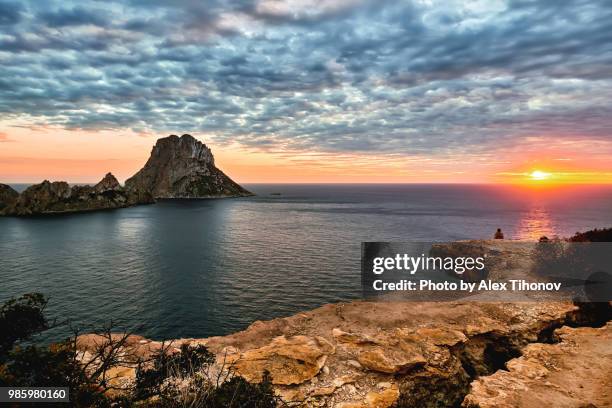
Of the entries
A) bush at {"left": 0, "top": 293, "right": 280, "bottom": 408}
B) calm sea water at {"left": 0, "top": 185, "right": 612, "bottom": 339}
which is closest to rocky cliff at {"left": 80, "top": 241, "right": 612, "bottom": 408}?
bush at {"left": 0, "top": 293, "right": 280, "bottom": 408}

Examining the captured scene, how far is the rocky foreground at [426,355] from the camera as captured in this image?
20297mm

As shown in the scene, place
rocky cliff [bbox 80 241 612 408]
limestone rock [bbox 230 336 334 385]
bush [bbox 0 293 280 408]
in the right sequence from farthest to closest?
1. limestone rock [bbox 230 336 334 385]
2. rocky cliff [bbox 80 241 612 408]
3. bush [bbox 0 293 280 408]

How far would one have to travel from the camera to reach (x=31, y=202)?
16650 cm

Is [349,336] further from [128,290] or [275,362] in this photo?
[128,290]

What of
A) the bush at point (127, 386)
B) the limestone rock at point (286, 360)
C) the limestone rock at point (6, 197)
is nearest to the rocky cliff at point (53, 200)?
the limestone rock at point (6, 197)

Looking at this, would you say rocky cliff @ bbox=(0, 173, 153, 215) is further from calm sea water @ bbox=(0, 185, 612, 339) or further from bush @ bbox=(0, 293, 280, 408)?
bush @ bbox=(0, 293, 280, 408)

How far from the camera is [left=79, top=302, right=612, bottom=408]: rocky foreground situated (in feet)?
66.6

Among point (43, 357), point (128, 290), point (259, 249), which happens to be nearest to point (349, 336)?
point (43, 357)

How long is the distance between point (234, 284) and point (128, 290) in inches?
649

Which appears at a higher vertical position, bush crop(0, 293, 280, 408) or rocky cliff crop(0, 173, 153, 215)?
rocky cliff crop(0, 173, 153, 215)

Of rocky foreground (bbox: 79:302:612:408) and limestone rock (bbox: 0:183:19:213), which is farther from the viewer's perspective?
limestone rock (bbox: 0:183:19:213)

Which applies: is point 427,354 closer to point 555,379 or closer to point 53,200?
point 555,379

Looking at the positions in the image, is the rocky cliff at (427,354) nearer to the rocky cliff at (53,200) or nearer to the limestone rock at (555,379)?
the limestone rock at (555,379)

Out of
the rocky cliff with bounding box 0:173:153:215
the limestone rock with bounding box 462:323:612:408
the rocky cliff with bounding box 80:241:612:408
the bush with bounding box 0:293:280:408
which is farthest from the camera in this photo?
the rocky cliff with bounding box 0:173:153:215
